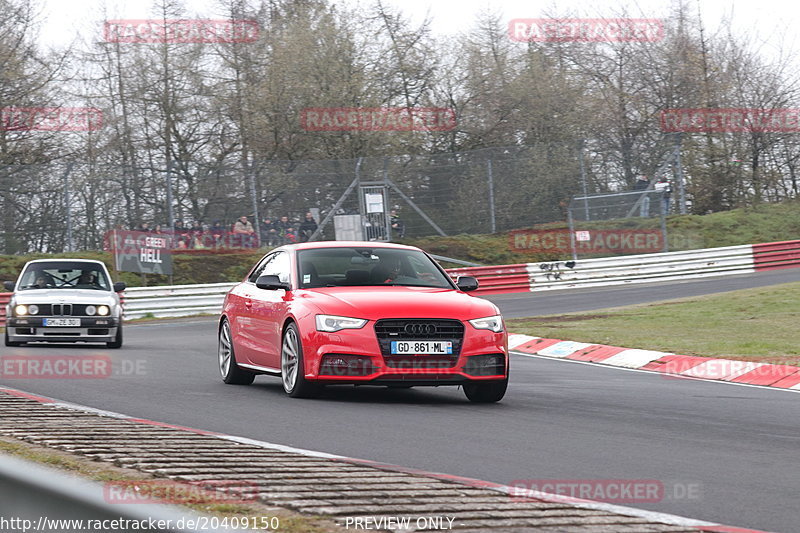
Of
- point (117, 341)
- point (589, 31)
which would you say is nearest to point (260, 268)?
point (117, 341)

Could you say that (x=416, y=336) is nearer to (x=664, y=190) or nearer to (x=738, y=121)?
(x=664, y=190)

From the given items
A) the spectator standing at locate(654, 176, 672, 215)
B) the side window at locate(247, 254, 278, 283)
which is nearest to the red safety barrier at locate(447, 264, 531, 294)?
the spectator standing at locate(654, 176, 672, 215)

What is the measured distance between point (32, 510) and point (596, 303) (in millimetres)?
24995

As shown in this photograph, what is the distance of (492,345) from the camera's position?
10.4m

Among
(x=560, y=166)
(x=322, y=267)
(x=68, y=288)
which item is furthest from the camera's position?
(x=560, y=166)

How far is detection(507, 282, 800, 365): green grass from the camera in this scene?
53.2ft

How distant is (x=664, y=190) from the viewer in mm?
34906

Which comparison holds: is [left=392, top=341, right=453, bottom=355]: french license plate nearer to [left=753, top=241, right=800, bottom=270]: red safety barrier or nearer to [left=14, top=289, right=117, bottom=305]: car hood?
[left=14, top=289, right=117, bottom=305]: car hood

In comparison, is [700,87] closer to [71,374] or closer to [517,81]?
[517,81]

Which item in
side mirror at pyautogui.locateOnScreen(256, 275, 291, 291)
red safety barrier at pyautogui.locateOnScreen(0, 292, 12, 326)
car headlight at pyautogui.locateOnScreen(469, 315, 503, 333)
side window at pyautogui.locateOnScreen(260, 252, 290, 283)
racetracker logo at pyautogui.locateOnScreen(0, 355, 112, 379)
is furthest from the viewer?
red safety barrier at pyautogui.locateOnScreen(0, 292, 12, 326)

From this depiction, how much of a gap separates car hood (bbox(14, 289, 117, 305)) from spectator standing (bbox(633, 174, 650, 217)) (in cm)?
1956

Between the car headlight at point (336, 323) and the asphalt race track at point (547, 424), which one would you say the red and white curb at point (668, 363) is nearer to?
the asphalt race track at point (547, 424)

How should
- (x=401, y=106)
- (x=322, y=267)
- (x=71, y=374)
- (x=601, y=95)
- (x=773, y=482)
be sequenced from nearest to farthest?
(x=773, y=482) < (x=322, y=267) < (x=71, y=374) < (x=401, y=106) < (x=601, y=95)

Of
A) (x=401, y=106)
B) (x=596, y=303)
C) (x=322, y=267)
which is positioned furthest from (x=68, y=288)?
(x=401, y=106)
